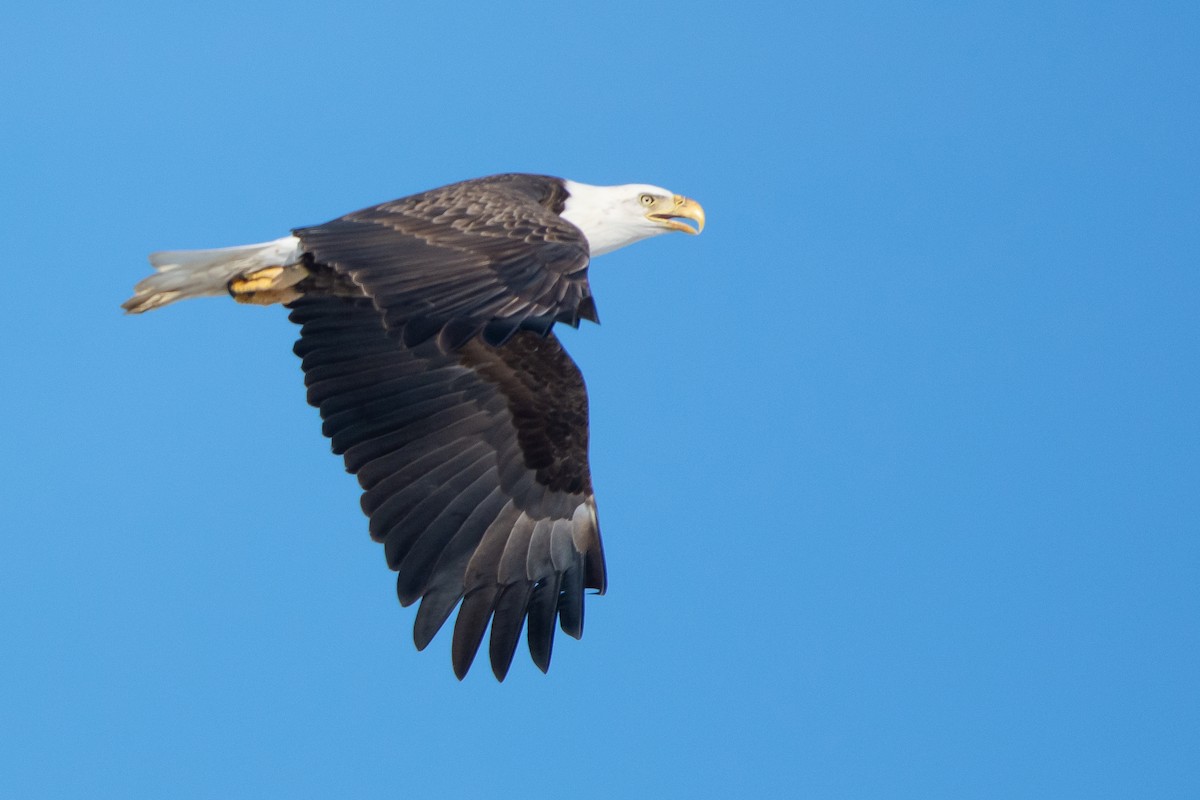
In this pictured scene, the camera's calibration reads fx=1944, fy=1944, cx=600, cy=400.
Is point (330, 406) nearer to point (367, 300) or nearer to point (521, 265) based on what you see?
point (367, 300)

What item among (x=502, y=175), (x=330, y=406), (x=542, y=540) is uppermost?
(x=502, y=175)

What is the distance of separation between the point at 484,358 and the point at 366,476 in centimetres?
89

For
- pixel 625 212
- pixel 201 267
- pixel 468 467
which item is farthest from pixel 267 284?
pixel 625 212

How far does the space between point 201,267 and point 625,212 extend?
79.8 inches

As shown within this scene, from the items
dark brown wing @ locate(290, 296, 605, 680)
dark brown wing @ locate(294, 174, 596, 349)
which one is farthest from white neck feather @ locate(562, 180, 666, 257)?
dark brown wing @ locate(294, 174, 596, 349)

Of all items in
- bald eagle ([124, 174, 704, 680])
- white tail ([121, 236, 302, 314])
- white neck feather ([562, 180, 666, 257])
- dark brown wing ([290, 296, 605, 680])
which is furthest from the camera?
white neck feather ([562, 180, 666, 257])

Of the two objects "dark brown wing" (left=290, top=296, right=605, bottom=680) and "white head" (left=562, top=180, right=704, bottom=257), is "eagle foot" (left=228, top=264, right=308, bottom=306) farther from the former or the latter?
"white head" (left=562, top=180, right=704, bottom=257)

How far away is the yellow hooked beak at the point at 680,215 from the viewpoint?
942 centimetres

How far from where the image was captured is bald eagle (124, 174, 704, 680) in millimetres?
8148

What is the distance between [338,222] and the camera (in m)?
8.03

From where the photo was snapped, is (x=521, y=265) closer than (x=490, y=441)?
Yes

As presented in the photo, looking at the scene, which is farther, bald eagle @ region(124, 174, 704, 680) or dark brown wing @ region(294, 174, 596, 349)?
bald eagle @ region(124, 174, 704, 680)

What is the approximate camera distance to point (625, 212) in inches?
367

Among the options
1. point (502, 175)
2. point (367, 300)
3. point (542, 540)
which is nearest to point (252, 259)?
point (367, 300)
